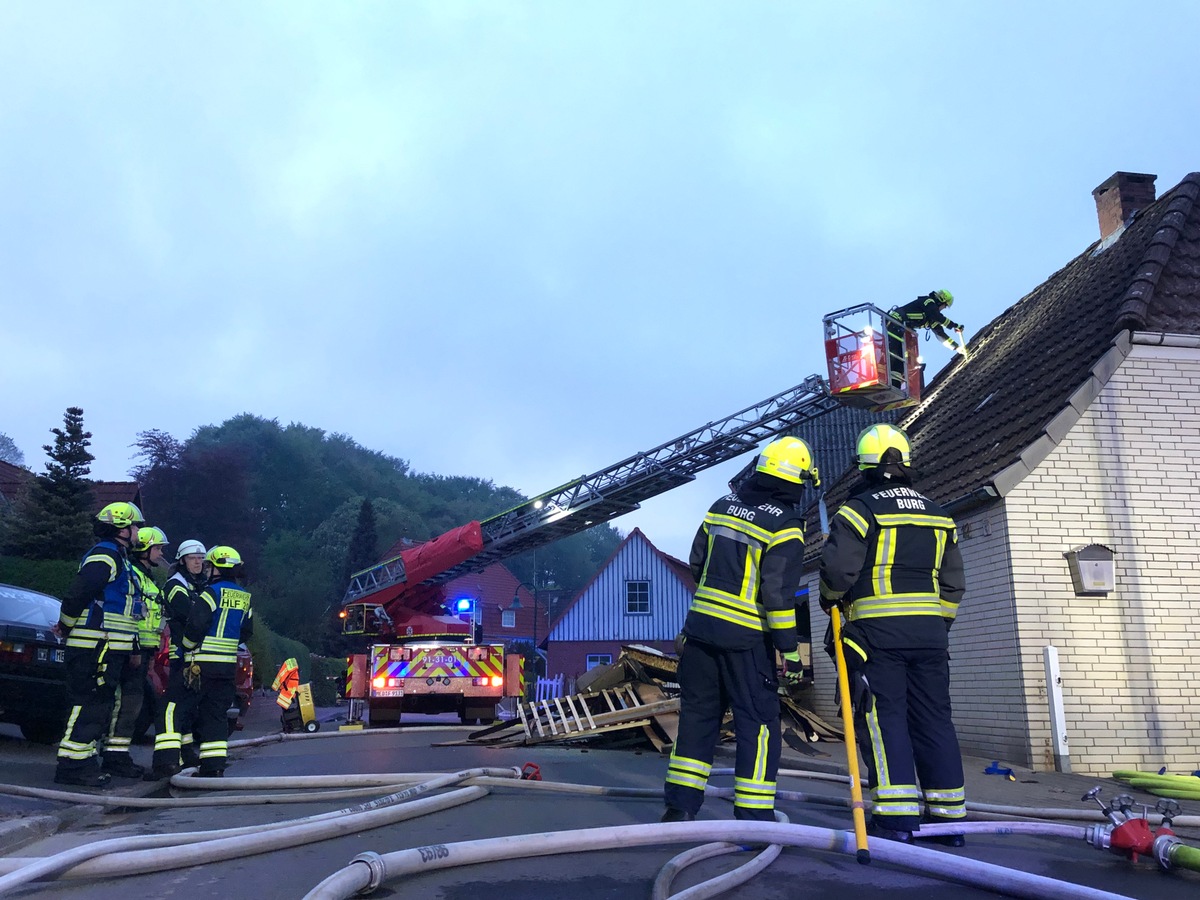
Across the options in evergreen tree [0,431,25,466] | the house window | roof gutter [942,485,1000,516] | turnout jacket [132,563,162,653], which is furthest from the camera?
evergreen tree [0,431,25,466]

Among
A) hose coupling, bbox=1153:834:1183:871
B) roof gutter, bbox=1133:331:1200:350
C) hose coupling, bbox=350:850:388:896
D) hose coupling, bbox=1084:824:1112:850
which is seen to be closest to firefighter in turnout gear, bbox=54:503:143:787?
hose coupling, bbox=350:850:388:896

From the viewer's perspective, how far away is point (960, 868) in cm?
346

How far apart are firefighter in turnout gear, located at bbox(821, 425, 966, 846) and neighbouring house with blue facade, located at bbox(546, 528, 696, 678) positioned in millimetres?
34929

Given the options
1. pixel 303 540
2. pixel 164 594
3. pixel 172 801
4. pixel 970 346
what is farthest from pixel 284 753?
pixel 303 540

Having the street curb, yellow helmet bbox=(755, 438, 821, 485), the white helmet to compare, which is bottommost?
the street curb

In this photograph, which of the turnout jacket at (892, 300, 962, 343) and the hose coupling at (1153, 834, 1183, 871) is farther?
the turnout jacket at (892, 300, 962, 343)

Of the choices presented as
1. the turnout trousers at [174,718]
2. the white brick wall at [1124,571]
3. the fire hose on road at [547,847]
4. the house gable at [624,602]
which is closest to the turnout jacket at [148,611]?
the turnout trousers at [174,718]

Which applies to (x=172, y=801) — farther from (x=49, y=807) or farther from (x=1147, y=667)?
(x=1147, y=667)

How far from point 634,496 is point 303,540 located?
47519 millimetres

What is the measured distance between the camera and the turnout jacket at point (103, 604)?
646 centimetres

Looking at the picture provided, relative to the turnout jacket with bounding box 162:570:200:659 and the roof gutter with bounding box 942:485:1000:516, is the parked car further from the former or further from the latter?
the roof gutter with bounding box 942:485:1000:516

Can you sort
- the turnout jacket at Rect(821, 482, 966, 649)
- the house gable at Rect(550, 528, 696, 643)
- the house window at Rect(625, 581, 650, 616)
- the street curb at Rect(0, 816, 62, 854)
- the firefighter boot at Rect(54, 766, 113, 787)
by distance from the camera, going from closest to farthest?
the street curb at Rect(0, 816, 62, 854), the turnout jacket at Rect(821, 482, 966, 649), the firefighter boot at Rect(54, 766, 113, 787), the house gable at Rect(550, 528, 696, 643), the house window at Rect(625, 581, 650, 616)

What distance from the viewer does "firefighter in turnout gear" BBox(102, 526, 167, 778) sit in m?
6.86

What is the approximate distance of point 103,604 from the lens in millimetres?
6648
